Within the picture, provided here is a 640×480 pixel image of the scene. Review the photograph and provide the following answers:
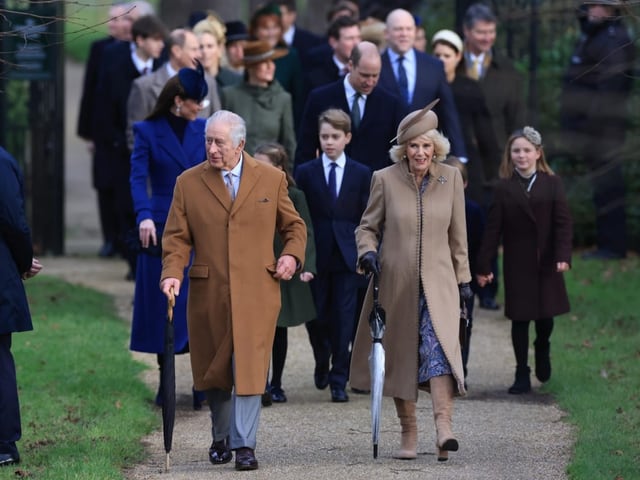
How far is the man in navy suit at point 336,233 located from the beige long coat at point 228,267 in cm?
190

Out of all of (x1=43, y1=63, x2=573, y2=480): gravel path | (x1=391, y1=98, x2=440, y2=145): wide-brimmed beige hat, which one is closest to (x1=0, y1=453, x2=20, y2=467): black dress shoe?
(x1=43, y1=63, x2=573, y2=480): gravel path

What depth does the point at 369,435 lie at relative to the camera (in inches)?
359

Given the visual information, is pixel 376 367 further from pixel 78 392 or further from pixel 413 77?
pixel 413 77

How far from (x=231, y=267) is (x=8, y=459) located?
58.9 inches

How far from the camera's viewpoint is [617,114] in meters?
11.7

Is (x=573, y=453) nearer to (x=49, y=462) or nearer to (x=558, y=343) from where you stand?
(x=49, y=462)

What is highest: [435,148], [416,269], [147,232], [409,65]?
[409,65]

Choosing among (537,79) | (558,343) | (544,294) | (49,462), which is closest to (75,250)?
(537,79)

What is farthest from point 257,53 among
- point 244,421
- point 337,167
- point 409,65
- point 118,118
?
point 244,421

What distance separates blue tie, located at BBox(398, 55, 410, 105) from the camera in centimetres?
1191

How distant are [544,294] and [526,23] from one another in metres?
6.88

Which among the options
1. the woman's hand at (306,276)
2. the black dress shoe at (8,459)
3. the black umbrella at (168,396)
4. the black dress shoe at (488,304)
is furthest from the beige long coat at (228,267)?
the black dress shoe at (488,304)

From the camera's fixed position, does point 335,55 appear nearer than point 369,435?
No

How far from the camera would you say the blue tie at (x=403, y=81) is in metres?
11.9
